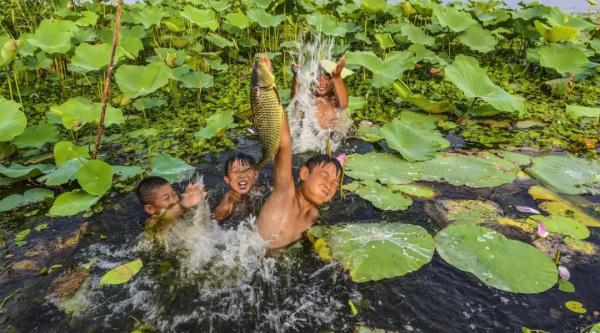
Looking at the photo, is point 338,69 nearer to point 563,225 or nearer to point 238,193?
point 238,193

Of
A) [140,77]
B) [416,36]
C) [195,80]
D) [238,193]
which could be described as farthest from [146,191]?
[416,36]

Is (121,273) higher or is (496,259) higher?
(496,259)

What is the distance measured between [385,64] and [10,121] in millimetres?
3713

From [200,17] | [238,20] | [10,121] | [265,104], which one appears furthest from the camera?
[238,20]

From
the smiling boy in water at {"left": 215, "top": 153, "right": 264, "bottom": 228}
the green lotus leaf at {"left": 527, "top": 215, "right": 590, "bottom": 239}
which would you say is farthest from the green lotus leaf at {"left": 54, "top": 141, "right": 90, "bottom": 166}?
the green lotus leaf at {"left": 527, "top": 215, "right": 590, "bottom": 239}

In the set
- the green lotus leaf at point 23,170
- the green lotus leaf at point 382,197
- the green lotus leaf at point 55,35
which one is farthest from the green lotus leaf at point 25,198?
the green lotus leaf at point 382,197

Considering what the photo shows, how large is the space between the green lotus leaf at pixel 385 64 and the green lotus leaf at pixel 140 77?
2.11 metres

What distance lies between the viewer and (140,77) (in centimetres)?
430

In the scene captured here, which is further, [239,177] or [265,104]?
[239,177]

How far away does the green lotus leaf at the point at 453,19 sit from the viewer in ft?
18.6

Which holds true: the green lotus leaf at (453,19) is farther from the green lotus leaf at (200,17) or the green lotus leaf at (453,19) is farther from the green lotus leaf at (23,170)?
the green lotus leaf at (23,170)

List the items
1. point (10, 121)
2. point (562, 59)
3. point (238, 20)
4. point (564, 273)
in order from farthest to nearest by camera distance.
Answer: point (238, 20)
point (562, 59)
point (10, 121)
point (564, 273)

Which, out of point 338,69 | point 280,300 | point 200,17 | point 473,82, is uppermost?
point 200,17

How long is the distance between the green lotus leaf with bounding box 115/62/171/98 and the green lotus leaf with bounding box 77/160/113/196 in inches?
55.0
